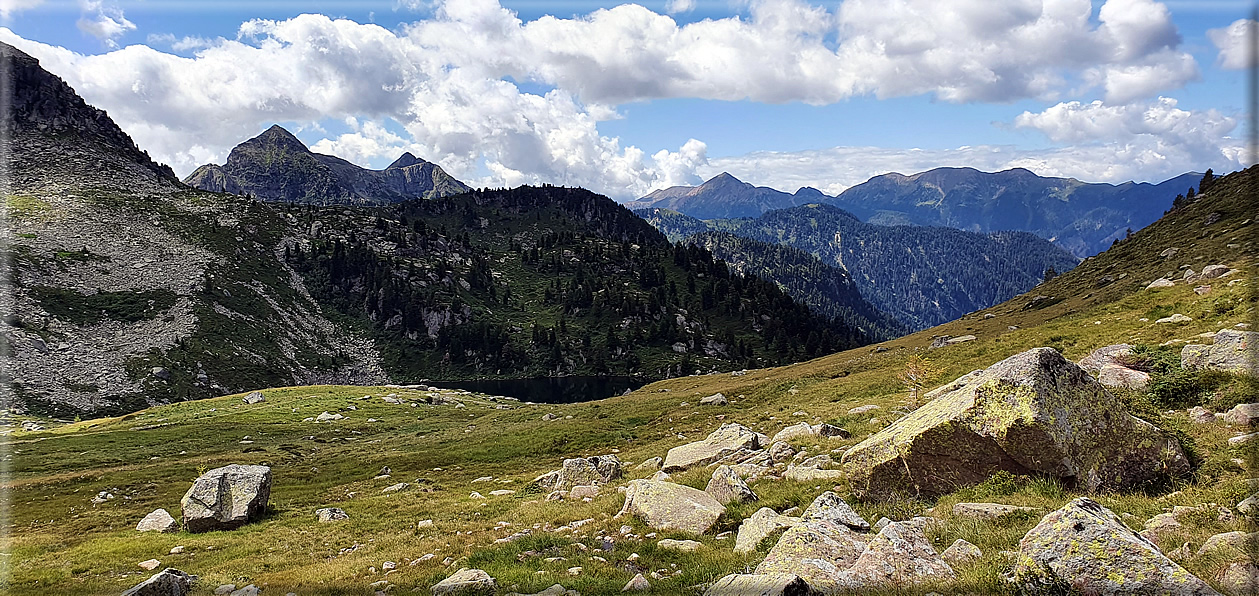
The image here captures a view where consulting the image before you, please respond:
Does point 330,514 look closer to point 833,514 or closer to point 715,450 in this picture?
point 715,450

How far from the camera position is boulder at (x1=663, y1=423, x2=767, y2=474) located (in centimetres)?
2650

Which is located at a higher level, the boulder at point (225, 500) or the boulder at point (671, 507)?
the boulder at point (671, 507)

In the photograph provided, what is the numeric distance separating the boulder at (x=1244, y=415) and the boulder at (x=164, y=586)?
28.6 m

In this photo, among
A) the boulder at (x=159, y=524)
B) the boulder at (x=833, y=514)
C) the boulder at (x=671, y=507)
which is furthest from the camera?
the boulder at (x=159, y=524)

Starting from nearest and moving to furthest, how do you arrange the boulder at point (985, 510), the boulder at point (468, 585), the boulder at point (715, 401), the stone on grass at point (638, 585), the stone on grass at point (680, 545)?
the boulder at point (985, 510), the stone on grass at point (638, 585), the boulder at point (468, 585), the stone on grass at point (680, 545), the boulder at point (715, 401)

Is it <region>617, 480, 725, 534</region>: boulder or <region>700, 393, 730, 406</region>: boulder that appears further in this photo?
<region>700, 393, 730, 406</region>: boulder

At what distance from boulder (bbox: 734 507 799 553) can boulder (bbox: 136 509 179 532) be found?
28960 millimetres

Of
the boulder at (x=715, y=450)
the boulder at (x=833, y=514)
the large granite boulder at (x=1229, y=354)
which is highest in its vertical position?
the large granite boulder at (x=1229, y=354)

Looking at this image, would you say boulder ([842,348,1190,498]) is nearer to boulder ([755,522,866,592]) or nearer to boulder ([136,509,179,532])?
boulder ([755,522,866,592])

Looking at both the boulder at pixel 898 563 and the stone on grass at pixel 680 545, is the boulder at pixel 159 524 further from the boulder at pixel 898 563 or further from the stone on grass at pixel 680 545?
the boulder at pixel 898 563

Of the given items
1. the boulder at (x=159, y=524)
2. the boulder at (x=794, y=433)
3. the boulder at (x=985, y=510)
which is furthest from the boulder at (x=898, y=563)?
the boulder at (x=159, y=524)

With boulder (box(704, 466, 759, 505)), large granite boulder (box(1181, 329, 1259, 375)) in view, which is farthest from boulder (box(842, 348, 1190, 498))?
large granite boulder (box(1181, 329, 1259, 375))

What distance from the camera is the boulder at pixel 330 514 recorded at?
27.7m

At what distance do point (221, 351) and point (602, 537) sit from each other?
169 meters
